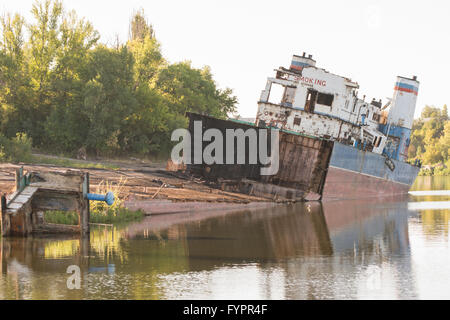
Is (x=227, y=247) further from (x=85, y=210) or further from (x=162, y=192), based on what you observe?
(x=162, y=192)

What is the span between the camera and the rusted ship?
34062 millimetres

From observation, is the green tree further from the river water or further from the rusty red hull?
the river water

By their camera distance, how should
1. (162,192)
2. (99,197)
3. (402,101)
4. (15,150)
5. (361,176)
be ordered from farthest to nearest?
1. (402,101)
2. (361,176)
3. (15,150)
4. (162,192)
5. (99,197)

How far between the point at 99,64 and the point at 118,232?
91.4 ft

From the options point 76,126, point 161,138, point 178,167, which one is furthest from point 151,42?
point 178,167

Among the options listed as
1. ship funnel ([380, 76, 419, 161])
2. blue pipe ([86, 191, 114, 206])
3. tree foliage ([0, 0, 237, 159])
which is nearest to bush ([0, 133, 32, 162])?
tree foliage ([0, 0, 237, 159])

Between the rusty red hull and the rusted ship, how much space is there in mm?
57

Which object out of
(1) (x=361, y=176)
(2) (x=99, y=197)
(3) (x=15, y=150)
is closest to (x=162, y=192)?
(2) (x=99, y=197)

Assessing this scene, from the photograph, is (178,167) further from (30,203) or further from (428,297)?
(428,297)

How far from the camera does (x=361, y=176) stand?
39.7 meters

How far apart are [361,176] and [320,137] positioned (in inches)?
214

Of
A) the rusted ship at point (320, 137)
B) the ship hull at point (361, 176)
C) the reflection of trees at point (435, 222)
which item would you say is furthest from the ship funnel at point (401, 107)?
the reflection of trees at point (435, 222)

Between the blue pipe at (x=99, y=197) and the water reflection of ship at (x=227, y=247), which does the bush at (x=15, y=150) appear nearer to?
the water reflection of ship at (x=227, y=247)

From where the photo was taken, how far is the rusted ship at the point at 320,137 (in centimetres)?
3406
